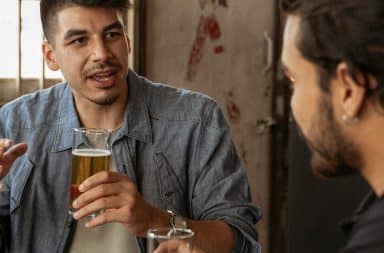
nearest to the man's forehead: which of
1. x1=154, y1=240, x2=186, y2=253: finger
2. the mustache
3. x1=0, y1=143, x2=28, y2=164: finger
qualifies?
the mustache

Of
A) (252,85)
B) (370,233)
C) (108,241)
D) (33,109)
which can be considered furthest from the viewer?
(252,85)

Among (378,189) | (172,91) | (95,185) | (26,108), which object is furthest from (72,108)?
(378,189)

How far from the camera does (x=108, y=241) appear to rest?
201 centimetres

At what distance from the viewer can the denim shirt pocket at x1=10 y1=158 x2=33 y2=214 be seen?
2.10m

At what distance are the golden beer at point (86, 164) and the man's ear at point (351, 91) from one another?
2.13ft

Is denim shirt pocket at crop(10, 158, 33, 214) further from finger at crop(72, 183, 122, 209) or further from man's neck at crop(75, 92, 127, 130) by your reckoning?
finger at crop(72, 183, 122, 209)

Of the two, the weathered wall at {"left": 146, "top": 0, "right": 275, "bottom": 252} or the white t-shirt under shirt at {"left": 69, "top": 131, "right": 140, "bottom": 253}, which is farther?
the weathered wall at {"left": 146, "top": 0, "right": 275, "bottom": 252}

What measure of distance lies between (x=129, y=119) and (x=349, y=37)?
1.00m

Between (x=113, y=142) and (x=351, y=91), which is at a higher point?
(x=351, y=91)

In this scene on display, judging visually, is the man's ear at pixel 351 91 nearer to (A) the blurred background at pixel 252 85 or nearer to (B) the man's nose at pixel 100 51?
(B) the man's nose at pixel 100 51

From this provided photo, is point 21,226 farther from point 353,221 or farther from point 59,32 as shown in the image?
point 353,221

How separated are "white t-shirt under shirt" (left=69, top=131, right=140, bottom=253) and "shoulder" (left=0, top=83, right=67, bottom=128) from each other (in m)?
0.38

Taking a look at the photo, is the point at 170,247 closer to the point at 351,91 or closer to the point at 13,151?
the point at 351,91

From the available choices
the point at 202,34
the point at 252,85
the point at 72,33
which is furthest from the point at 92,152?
the point at 252,85
